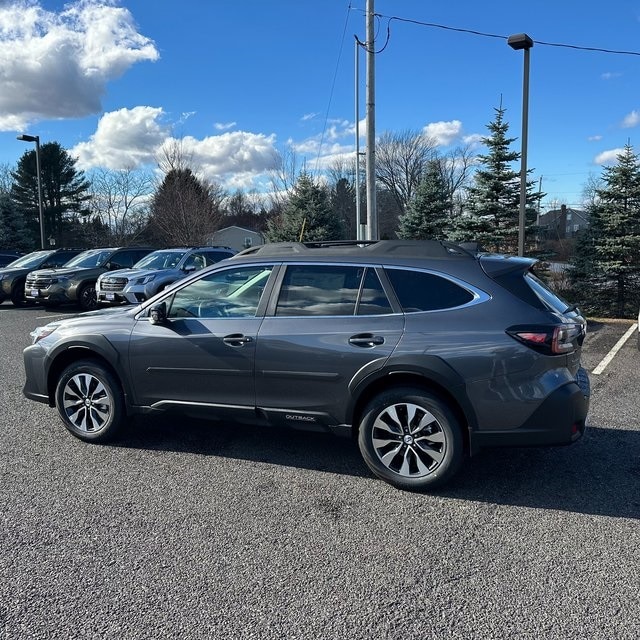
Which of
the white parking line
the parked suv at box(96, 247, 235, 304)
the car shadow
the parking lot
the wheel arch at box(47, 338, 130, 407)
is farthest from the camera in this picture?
the parked suv at box(96, 247, 235, 304)

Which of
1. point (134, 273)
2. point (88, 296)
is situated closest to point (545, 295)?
point (134, 273)

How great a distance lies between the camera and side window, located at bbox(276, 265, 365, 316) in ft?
13.5

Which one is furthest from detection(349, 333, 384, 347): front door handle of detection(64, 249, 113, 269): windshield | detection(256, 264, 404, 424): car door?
detection(64, 249, 113, 269): windshield

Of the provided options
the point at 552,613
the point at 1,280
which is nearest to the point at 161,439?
the point at 552,613

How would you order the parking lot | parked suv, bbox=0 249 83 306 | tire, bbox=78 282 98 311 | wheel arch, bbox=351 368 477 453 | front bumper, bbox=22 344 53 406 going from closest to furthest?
the parking lot < wheel arch, bbox=351 368 477 453 < front bumper, bbox=22 344 53 406 < tire, bbox=78 282 98 311 < parked suv, bbox=0 249 83 306

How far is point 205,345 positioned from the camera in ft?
14.4

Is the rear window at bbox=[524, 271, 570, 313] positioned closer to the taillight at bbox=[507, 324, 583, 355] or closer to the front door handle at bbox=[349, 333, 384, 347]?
the taillight at bbox=[507, 324, 583, 355]

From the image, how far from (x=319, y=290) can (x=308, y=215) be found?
21.4 meters

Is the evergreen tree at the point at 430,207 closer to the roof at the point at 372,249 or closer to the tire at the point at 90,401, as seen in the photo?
the roof at the point at 372,249

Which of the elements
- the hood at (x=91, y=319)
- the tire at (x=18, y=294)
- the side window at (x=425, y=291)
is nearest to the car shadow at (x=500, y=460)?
the hood at (x=91, y=319)

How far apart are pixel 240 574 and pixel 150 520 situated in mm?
891

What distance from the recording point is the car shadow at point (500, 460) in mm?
3840

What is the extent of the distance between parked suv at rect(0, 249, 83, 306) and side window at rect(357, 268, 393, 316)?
50.9 feet

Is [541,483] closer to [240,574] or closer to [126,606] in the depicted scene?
[240,574]
